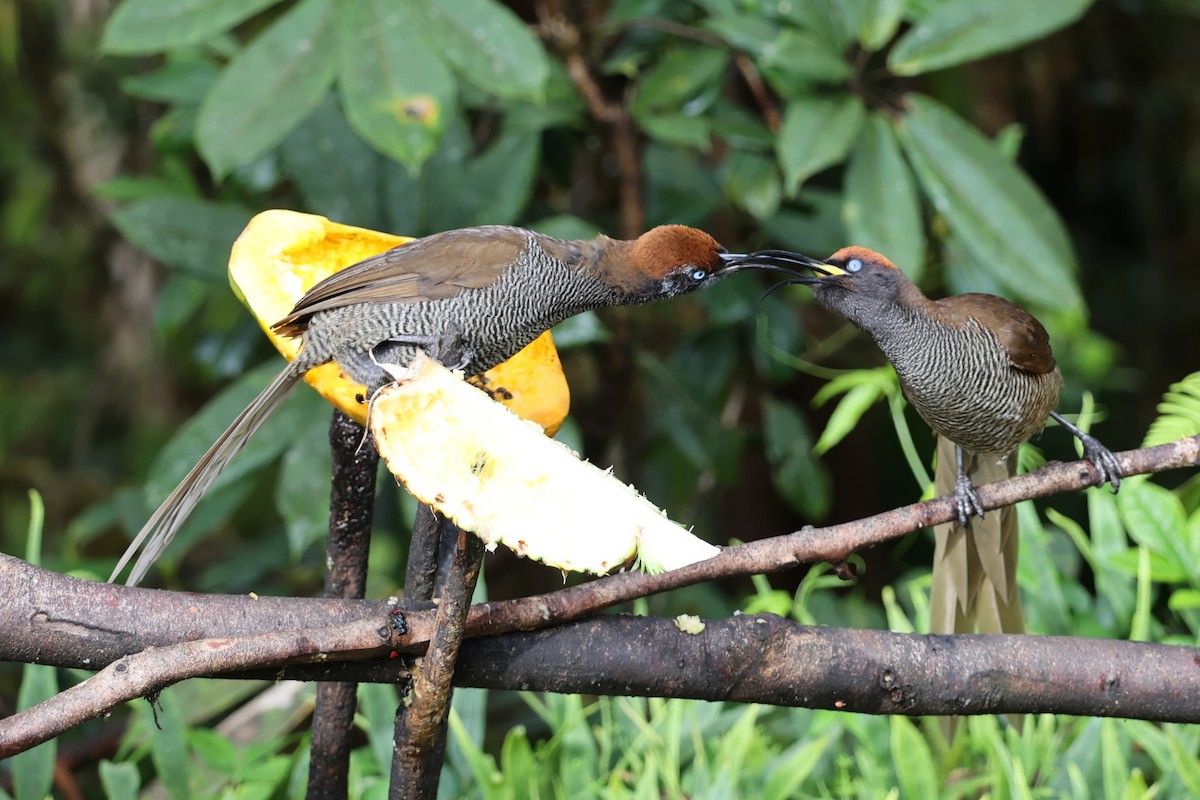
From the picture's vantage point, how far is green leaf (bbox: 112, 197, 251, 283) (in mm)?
2754

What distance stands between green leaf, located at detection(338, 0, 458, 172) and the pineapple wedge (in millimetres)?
1020

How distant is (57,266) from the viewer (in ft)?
16.4

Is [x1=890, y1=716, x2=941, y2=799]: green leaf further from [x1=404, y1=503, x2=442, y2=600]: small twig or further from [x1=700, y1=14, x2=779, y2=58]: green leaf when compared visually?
[x1=700, y1=14, x2=779, y2=58]: green leaf

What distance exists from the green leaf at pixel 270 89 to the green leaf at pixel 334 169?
1.39 feet

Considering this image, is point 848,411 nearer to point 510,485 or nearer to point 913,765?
point 913,765

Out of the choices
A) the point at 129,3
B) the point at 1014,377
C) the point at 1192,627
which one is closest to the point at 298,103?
the point at 129,3

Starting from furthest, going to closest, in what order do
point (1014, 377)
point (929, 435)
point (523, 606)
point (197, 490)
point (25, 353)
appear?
point (25, 353) → point (929, 435) → point (1014, 377) → point (197, 490) → point (523, 606)

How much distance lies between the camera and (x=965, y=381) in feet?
6.84

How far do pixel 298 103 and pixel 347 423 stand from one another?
31.6 inches

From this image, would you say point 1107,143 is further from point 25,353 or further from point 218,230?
point 25,353

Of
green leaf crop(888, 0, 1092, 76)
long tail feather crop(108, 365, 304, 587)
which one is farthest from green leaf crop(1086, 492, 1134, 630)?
long tail feather crop(108, 365, 304, 587)

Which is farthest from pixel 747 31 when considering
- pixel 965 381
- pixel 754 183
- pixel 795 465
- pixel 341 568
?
pixel 341 568

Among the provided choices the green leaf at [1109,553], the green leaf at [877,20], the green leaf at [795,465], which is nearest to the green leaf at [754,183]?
the green leaf at [877,20]

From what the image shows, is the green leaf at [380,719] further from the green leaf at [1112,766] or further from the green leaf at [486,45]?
Answer: the green leaf at [1112,766]
